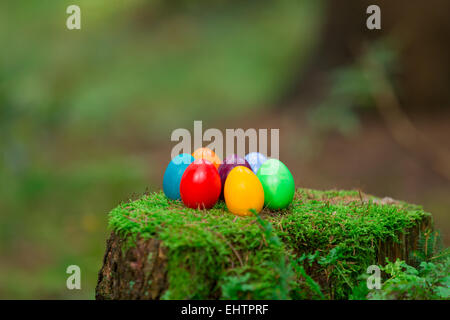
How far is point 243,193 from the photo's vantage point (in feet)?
8.61

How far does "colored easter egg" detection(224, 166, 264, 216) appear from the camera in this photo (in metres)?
2.63

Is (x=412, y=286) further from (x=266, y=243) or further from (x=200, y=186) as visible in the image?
(x=200, y=186)

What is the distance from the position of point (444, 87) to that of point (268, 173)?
432 centimetres

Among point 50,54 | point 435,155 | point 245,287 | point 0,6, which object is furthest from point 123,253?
point 0,6

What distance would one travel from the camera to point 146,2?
48.8ft

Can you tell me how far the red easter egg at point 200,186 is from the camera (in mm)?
2672

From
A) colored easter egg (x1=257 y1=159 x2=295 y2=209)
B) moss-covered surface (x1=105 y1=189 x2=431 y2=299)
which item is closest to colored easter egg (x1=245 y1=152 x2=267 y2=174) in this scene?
colored easter egg (x1=257 y1=159 x2=295 y2=209)

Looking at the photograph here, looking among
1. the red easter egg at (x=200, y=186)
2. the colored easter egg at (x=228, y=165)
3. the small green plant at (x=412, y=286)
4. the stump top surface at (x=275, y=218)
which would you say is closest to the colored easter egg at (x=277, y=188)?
the stump top surface at (x=275, y=218)

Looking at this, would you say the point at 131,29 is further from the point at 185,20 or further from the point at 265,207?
the point at 265,207

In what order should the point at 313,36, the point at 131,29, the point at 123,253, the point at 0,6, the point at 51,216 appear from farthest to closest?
the point at 131,29 < the point at 0,6 < the point at 313,36 < the point at 51,216 < the point at 123,253

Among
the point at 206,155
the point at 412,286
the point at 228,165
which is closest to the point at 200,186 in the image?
the point at 228,165

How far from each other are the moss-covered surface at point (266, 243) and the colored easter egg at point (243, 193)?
0.24 ft

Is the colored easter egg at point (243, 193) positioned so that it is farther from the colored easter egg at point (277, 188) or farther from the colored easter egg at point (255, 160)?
the colored easter egg at point (255, 160)

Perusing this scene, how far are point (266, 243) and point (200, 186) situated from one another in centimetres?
59
